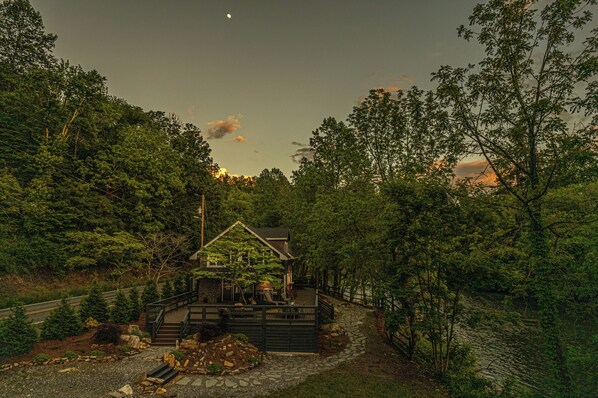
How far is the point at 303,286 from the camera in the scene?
31.0m

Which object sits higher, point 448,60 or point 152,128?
point 152,128

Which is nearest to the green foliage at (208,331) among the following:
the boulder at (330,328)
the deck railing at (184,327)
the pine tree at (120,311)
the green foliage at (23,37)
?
the deck railing at (184,327)

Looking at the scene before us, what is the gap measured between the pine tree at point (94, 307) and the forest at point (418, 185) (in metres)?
12.3

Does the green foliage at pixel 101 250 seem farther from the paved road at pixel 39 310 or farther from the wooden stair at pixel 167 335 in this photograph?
the wooden stair at pixel 167 335

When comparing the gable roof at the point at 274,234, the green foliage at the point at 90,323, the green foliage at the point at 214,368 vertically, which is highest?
the gable roof at the point at 274,234

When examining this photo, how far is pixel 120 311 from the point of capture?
14305mm

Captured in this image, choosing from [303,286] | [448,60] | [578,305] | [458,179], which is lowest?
[303,286]

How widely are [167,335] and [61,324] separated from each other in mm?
4441

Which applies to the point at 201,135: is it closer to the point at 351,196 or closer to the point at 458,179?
the point at 351,196

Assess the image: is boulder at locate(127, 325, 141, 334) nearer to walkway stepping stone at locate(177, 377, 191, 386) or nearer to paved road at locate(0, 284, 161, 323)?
paved road at locate(0, 284, 161, 323)

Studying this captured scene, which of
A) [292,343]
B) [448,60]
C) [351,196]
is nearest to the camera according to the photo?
[448,60]

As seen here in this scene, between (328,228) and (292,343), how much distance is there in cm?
1091

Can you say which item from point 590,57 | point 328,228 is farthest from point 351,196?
point 590,57

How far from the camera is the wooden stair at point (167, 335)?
1305 cm
